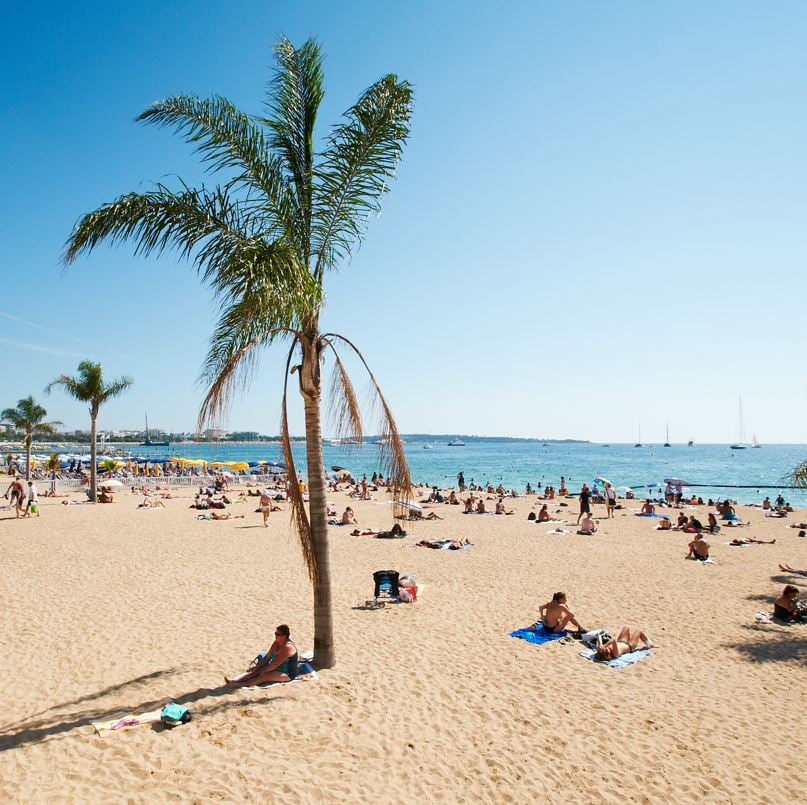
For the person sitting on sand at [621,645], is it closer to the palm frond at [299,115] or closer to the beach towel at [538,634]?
the beach towel at [538,634]

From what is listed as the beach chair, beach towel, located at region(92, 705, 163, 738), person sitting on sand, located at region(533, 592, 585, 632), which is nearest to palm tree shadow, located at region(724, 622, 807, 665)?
person sitting on sand, located at region(533, 592, 585, 632)

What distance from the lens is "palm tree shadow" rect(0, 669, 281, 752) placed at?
5152 mm

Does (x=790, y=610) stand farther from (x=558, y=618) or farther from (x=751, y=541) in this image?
(x=751, y=541)

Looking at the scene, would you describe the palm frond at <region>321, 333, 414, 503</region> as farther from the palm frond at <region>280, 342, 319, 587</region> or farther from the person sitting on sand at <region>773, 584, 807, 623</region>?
the person sitting on sand at <region>773, 584, 807, 623</region>

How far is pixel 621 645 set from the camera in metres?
7.60

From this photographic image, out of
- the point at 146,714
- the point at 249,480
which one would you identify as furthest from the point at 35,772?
the point at 249,480

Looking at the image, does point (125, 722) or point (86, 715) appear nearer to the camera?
point (125, 722)

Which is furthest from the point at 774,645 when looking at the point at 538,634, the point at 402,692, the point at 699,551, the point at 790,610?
the point at 699,551

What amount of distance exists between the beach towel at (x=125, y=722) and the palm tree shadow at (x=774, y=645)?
795 cm

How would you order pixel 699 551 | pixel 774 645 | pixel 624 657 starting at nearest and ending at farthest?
1. pixel 624 657
2. pixel 774 645
3. pixel 699 551

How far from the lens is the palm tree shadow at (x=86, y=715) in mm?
5152

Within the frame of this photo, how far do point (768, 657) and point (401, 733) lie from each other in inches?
231

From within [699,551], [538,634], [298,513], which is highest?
[298,513]

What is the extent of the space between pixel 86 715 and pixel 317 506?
3234 mm
